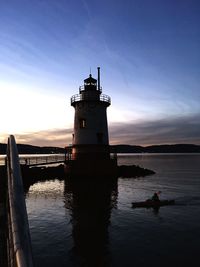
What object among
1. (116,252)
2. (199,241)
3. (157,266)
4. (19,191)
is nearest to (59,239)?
(116,252)

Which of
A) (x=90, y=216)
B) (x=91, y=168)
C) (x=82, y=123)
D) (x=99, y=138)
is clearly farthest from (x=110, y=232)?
(x=82, y=123)

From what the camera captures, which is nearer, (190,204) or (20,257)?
(20,257)

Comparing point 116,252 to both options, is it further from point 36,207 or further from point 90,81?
point 90,81

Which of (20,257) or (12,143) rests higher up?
(12,143)

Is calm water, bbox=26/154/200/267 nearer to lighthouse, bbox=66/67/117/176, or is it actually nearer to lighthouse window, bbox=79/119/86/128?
lighthouse, bbox=66/67/117/176

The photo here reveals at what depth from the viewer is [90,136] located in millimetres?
42938

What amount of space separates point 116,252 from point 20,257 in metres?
14.5

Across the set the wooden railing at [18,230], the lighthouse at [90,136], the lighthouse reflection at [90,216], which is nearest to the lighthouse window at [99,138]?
the lighthouse at [90,136]

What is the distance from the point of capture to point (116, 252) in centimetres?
1551

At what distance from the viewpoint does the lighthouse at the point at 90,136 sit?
4216 cm

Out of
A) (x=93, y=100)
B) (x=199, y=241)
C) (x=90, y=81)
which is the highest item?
(x=90, y=81)

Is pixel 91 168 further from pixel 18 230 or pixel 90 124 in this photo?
pixel 18 230

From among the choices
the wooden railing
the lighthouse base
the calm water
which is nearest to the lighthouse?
the lighthouse base

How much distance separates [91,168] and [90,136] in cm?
544
